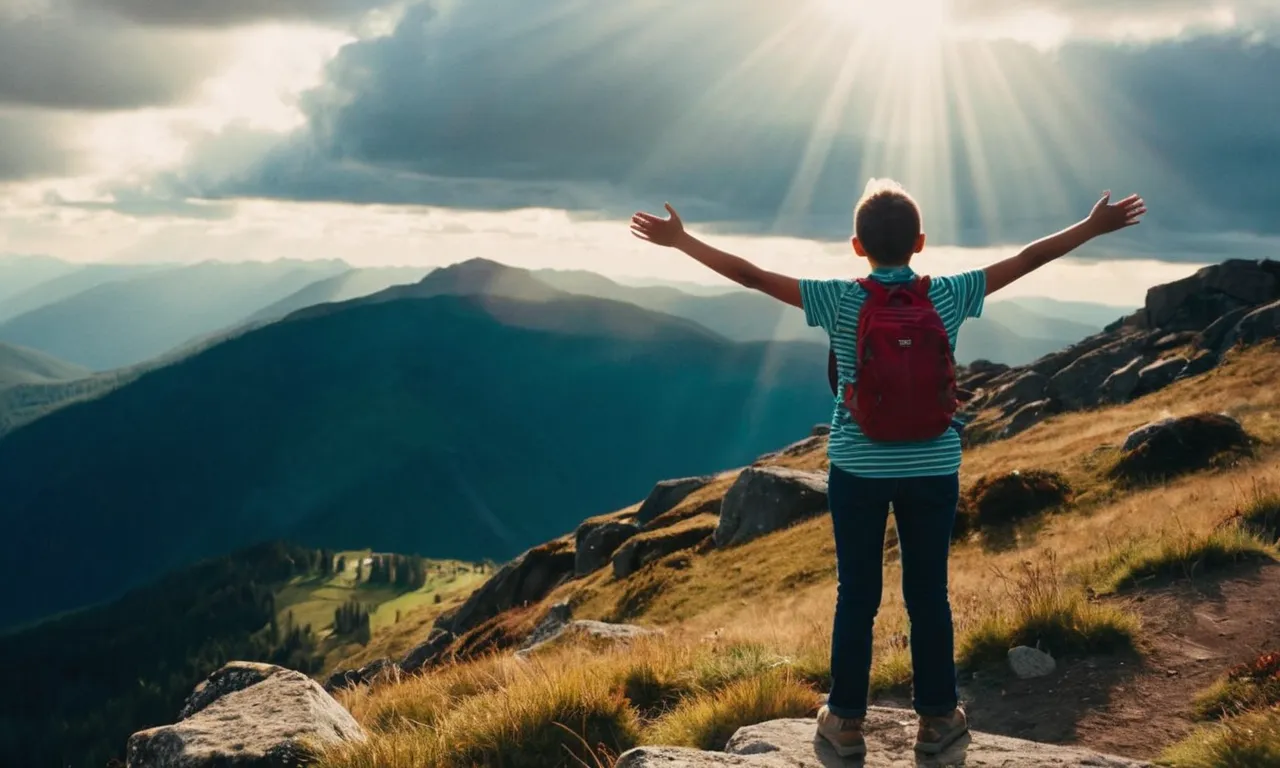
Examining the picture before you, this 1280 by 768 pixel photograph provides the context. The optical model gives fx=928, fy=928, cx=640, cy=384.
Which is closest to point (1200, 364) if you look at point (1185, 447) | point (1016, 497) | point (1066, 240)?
point (1185, 447)

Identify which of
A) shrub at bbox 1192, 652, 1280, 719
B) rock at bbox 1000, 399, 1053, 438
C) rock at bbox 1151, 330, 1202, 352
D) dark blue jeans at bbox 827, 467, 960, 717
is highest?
dark blue jeans at bbox 827, 467, 960, 717

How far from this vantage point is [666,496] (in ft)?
214

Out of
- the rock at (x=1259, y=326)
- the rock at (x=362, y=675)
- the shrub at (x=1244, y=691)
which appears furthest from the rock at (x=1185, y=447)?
the rock at (x=1259, y=326)

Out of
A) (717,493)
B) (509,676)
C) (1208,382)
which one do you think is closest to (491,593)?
(717,493)

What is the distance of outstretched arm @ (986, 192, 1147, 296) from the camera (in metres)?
7.30

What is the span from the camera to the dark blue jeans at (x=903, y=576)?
675cm

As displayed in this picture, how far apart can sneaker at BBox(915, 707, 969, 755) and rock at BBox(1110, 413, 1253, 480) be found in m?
20.7

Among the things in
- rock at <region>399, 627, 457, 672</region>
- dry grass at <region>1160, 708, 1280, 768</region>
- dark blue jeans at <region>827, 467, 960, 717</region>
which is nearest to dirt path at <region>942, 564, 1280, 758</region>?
dry grass at <region>1160, 708, 1280, 768</region>

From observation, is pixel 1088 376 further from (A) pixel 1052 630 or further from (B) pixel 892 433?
(B) pixel 892 433

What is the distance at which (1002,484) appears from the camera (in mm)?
27281

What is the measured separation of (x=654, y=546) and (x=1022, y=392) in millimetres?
42266

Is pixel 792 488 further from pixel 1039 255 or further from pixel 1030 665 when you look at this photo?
pixel 1039 255

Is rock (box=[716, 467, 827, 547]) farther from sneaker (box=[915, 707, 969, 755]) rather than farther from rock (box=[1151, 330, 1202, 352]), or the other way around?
rock (box=[1151, 330, 1202, 352])

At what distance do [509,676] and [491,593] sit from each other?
165 feet
